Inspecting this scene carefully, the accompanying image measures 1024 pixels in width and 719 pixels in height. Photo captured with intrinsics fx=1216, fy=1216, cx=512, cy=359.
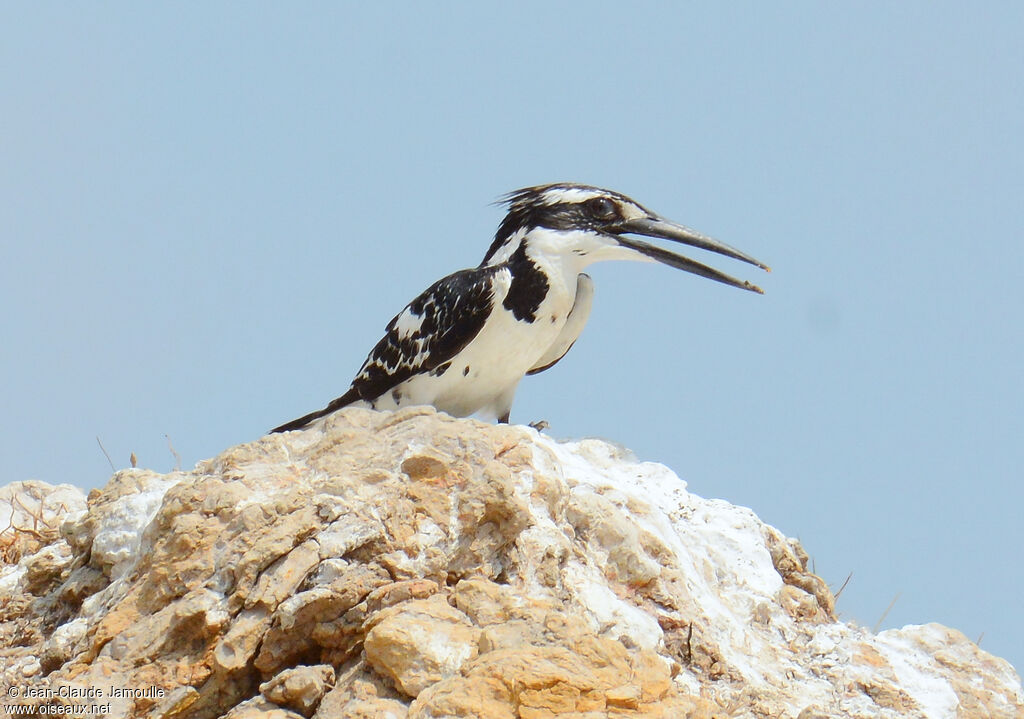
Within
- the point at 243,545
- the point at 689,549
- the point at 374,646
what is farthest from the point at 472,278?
the point at 374,646

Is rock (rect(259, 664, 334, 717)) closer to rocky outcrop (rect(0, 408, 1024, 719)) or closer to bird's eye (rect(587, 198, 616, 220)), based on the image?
rocky outcrop (rect(0, 408, 1024, 719))

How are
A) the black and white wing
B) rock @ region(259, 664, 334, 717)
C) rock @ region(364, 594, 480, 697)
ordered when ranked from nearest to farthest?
rock @ region(364, 594, 480, 697) → rock @ region(259, 664, 334, 717) → the black and white wing

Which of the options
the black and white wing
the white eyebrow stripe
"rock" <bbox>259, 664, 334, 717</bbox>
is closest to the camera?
"rock" <bbox>259, 664, 334, 717</bbox>

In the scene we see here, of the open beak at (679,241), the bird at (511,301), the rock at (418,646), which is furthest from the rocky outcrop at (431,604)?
the open beak at (679,241)

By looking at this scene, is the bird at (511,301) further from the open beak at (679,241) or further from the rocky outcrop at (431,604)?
the rocky outcrop at (431,604)

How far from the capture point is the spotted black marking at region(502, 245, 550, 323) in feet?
22.1

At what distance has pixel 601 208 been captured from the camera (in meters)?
7.04

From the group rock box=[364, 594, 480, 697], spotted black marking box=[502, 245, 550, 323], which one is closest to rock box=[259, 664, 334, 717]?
rock box=[364, 594, 480, 697]

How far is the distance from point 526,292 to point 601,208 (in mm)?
730

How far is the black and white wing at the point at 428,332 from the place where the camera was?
21.8ft

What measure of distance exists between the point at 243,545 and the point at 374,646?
828 millimetres

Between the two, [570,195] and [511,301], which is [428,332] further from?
[570,195]

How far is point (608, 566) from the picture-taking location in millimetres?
5117

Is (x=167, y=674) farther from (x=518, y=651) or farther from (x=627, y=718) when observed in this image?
(x=627, y=718)
